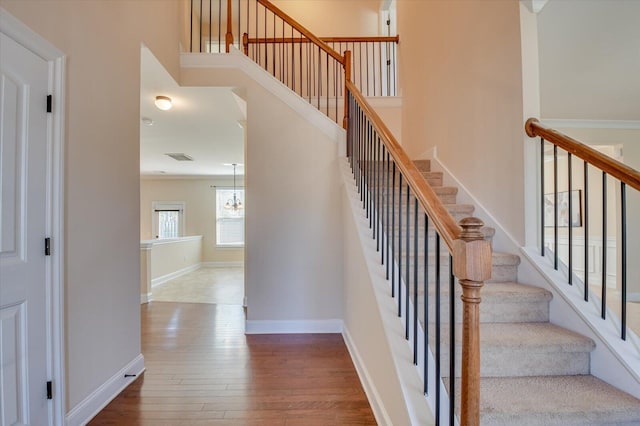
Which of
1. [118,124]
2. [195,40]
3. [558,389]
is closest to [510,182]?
[558,389]

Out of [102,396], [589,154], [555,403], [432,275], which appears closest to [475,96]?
[589,154]

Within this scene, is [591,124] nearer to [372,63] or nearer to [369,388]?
[372,63]

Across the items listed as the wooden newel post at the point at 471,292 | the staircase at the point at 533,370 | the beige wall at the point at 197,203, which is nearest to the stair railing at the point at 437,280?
the wooden newel post at the point at 471,292

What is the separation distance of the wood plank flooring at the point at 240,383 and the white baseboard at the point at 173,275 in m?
2.97

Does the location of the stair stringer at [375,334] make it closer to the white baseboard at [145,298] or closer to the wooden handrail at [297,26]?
the wooden handrail at [297,26]

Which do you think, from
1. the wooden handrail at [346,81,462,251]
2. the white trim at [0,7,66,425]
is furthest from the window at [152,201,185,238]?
the wooden handrail at [346,81,462,251]

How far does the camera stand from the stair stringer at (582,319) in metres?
1.43

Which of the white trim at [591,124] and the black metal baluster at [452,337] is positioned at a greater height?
the white trim at [591,124]

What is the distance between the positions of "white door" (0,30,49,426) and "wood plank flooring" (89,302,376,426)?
556 millimetres

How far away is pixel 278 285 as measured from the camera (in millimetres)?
3203

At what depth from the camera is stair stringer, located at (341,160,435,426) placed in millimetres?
1396

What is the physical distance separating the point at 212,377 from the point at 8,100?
2.08 meters

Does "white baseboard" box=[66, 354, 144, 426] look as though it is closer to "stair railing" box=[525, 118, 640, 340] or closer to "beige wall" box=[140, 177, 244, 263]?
"stair railing" box=[525, 118, 640, 340]

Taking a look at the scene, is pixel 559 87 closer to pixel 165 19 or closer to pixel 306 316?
pixel 306 316
